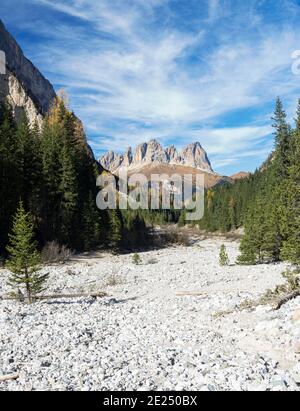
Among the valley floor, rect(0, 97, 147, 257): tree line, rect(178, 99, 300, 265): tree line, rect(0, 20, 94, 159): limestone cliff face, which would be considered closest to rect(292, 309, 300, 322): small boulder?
the valley floor

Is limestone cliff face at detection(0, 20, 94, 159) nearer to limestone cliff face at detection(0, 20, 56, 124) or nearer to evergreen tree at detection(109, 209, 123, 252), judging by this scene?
limestone cliff face at detection(0, 20, 56, 124)

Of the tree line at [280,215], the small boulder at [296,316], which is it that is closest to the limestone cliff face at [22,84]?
the tree line at [280,215]

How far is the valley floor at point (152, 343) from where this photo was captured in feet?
29.3

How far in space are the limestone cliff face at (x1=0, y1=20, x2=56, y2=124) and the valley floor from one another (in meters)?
59.5

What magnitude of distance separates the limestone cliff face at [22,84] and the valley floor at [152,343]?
59.5 metres

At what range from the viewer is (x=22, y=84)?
102m

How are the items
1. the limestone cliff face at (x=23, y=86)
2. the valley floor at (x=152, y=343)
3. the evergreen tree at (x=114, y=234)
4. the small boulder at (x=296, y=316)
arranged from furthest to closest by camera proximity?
the limestone cliff face at (x=23, y=86) < the evergreen tree at (x=114, y=234) < the small boulder at (x=296, y=316) < the valley floor at (x=152, y=343)

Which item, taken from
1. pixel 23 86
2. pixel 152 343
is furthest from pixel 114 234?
pixel 23 86

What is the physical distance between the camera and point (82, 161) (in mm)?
59875

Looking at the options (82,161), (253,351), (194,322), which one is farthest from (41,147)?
(253,351)

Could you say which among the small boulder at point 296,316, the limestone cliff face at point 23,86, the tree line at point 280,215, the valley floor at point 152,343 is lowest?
the valley floor at point 152,343

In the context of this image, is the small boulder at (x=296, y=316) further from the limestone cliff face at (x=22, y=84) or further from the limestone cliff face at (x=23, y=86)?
the limestone cliff face at (x=22, y=84)
